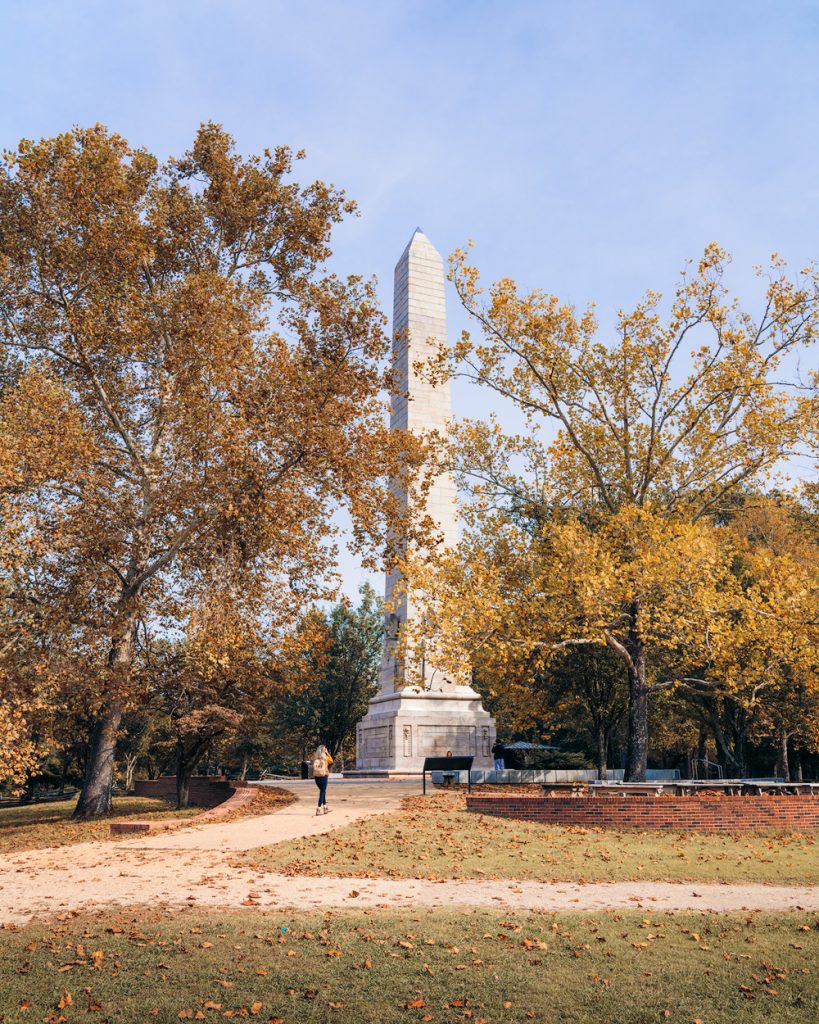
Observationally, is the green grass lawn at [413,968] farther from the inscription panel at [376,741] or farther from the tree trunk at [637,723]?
the inscription panel at [376,741]

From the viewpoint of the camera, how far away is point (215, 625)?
54.0 feet

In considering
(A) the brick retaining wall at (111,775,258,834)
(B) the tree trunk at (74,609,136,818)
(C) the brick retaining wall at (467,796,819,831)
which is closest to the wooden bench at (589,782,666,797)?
(C) the brick retaining wall at (467,796,819,831)

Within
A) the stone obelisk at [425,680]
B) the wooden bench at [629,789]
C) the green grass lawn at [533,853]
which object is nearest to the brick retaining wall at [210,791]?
the stone obelisk at [425,680]

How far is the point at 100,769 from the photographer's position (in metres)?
19.2

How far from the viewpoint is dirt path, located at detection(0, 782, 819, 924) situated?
29.4 feet

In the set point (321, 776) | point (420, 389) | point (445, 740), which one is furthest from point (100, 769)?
point (420, 389)

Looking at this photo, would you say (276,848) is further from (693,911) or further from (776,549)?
(776,549)

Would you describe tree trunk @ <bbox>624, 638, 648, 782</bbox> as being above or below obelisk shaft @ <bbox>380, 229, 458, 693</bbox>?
below

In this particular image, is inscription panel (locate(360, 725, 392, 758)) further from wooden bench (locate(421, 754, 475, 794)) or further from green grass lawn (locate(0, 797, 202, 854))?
green grass lawn (locate(0, 797, 202, 854))

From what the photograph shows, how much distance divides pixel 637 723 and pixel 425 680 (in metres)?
9.11

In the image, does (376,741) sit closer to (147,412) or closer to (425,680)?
(425,680)

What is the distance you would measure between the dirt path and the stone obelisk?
14106mm

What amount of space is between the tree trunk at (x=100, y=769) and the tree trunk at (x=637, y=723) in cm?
1089

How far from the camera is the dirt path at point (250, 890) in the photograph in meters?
8.97
